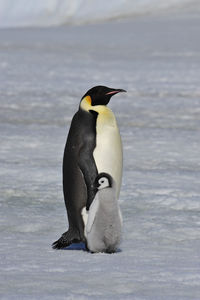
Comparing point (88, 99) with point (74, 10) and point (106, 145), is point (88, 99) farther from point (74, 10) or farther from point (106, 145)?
point (74, 10)

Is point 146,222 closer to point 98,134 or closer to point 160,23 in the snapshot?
point 98,134

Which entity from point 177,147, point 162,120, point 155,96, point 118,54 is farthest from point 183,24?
point 177,147

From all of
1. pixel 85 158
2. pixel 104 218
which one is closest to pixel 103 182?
pixel 104 218

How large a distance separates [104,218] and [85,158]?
1.18 feet

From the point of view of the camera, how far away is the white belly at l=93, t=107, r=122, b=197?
3455 mm

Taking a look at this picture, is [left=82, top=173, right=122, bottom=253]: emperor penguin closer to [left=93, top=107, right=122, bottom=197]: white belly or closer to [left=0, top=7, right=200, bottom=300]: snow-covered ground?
[left=0, top=7, right=200, bottom=300]: snow-covered ground

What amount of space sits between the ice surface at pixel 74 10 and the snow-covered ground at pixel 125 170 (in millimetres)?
7348

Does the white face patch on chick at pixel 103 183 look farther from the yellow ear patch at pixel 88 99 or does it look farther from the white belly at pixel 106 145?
the yellow ear patch at pixel 88 99

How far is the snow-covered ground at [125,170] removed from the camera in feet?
9.20

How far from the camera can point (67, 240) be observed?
133 inches

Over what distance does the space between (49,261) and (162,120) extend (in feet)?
15.1

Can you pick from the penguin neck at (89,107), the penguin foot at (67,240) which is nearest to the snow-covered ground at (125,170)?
the penguin foot at (67,240)

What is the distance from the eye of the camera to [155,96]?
29.5ft

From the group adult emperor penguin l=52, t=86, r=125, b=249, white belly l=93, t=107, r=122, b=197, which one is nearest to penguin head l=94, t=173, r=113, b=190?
adult emperor penguin l=52, t=86, r=125, b=249
